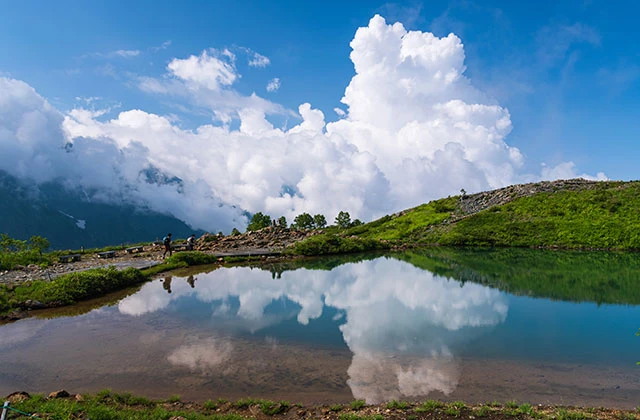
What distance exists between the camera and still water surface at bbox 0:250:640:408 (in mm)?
11266

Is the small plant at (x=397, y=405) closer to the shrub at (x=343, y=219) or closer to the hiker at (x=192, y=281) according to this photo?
the hiker at (x=192, y=281)

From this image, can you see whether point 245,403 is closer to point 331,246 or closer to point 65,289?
point 65,289

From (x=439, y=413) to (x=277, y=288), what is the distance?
1835cm

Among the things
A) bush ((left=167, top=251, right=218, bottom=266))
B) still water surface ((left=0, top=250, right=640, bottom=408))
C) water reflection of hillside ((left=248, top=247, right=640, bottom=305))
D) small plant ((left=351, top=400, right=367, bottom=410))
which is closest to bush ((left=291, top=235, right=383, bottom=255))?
water reflection of hillside ((left=248, top=247, right=640, bottom=305))

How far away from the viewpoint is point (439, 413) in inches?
361

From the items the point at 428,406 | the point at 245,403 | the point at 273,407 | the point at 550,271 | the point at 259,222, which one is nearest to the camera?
the point at 428,406

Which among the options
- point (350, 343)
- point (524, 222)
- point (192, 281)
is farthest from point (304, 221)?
point (350, 343)

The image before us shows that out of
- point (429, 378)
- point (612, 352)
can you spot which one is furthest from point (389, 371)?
point (612, 352)

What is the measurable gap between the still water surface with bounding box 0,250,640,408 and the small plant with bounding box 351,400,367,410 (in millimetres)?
574

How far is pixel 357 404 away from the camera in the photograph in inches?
387

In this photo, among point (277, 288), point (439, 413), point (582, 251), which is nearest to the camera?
point (439, 413)

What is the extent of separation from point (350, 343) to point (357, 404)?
202 inches

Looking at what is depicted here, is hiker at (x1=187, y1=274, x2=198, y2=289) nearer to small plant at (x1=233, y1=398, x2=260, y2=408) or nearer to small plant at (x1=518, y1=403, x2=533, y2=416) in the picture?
small plant at (x1=233, y1=398, x2=260, y2=408)

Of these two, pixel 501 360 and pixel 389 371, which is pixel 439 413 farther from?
pixel 501 360
